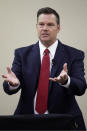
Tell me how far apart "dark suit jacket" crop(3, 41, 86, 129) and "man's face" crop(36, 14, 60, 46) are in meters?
0.11

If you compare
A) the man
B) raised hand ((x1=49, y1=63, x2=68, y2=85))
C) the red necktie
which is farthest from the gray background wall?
raised hand ((x1=49, y1=63, x2=68, y2=85))

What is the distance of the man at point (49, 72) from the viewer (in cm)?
177

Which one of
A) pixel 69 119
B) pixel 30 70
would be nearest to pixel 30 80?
pixel 30 70

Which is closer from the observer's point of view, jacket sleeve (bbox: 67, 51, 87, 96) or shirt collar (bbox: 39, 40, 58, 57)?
jacket sleeve (bbox: 67, 51, 87, 96)

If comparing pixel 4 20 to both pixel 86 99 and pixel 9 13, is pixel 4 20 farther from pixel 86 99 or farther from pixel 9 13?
pixel 86 99

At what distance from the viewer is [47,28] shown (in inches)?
73.7

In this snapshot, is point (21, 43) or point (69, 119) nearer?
point (69, 119)

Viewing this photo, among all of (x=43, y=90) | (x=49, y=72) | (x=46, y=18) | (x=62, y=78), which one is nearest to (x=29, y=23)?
(x=46, y=18)

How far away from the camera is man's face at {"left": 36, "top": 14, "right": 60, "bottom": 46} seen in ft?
6.14

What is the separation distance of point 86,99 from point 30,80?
128 cm

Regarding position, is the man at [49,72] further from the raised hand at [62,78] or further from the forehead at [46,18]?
the raised hand at [62,78]

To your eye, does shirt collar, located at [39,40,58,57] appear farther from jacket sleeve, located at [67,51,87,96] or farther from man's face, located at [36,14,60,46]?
jacket sleeve, located at [67,51,87,96]

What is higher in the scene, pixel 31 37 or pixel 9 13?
pixel 9 13

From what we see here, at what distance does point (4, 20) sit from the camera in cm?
283
